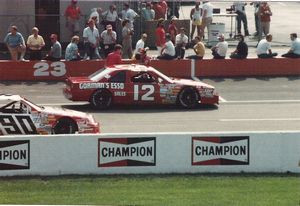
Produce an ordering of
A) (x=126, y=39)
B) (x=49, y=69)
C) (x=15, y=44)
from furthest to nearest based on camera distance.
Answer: (x=126, y=39)
(x=15, y=44)
(x=49, y=69)

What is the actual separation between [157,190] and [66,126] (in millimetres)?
4319

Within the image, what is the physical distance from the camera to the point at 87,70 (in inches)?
1155

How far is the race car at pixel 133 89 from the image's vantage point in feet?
81.7

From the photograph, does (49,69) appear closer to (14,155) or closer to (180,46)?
(180,46)

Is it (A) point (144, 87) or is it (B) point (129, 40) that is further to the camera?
(B) point (129, 40)

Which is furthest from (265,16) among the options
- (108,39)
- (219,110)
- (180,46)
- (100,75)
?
(100,75)

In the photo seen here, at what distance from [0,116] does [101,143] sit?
2831mm

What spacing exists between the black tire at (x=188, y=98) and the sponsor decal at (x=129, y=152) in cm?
737

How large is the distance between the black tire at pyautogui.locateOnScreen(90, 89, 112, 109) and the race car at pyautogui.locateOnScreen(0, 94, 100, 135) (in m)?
3.88

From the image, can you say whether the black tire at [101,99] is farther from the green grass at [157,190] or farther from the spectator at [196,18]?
the spectator at [196,18]

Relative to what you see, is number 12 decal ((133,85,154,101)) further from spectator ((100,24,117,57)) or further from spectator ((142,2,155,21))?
spectator ((142,2,155,21))

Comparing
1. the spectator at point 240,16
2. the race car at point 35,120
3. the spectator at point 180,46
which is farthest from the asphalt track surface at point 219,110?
the spectator at point 240,16

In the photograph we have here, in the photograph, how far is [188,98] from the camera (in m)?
25.5

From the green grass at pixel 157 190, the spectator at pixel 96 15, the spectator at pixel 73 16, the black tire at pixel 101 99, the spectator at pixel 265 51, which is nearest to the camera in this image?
the green grass at pixel 157 190
